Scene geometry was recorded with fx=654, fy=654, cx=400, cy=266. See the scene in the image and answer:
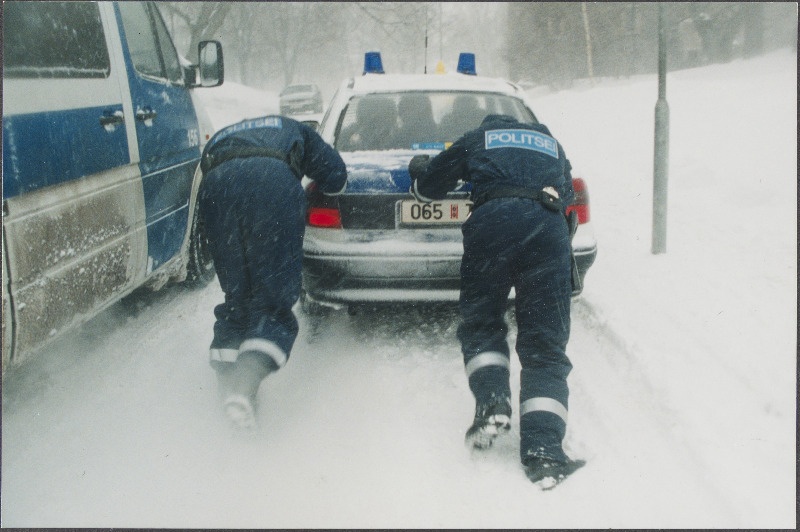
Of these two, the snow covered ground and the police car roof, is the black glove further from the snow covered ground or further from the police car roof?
the police car roof

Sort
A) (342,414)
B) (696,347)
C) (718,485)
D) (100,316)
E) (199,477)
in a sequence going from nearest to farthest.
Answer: (718,485) → (199,477) → (342,414) → (696,347) → (100,316)

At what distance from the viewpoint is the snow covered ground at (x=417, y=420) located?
245cm

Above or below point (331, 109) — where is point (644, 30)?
above

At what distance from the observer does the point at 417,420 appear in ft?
9.96

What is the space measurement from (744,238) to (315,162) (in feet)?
12.5

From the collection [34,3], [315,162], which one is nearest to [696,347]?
[315,162]

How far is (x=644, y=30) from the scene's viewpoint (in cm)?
751

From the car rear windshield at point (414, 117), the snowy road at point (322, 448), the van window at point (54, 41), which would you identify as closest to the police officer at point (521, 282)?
the snowy road at point (322, 448)

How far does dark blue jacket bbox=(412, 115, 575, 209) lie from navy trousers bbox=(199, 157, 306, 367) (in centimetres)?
77

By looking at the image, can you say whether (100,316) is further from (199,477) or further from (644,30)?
(644,30)

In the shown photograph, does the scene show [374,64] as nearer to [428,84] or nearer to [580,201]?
[428,84]

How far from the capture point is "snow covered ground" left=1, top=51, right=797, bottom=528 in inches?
96.3

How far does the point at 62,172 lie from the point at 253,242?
821 mm

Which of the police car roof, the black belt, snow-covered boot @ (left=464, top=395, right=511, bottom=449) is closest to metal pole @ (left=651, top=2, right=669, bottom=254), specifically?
the police car roof
